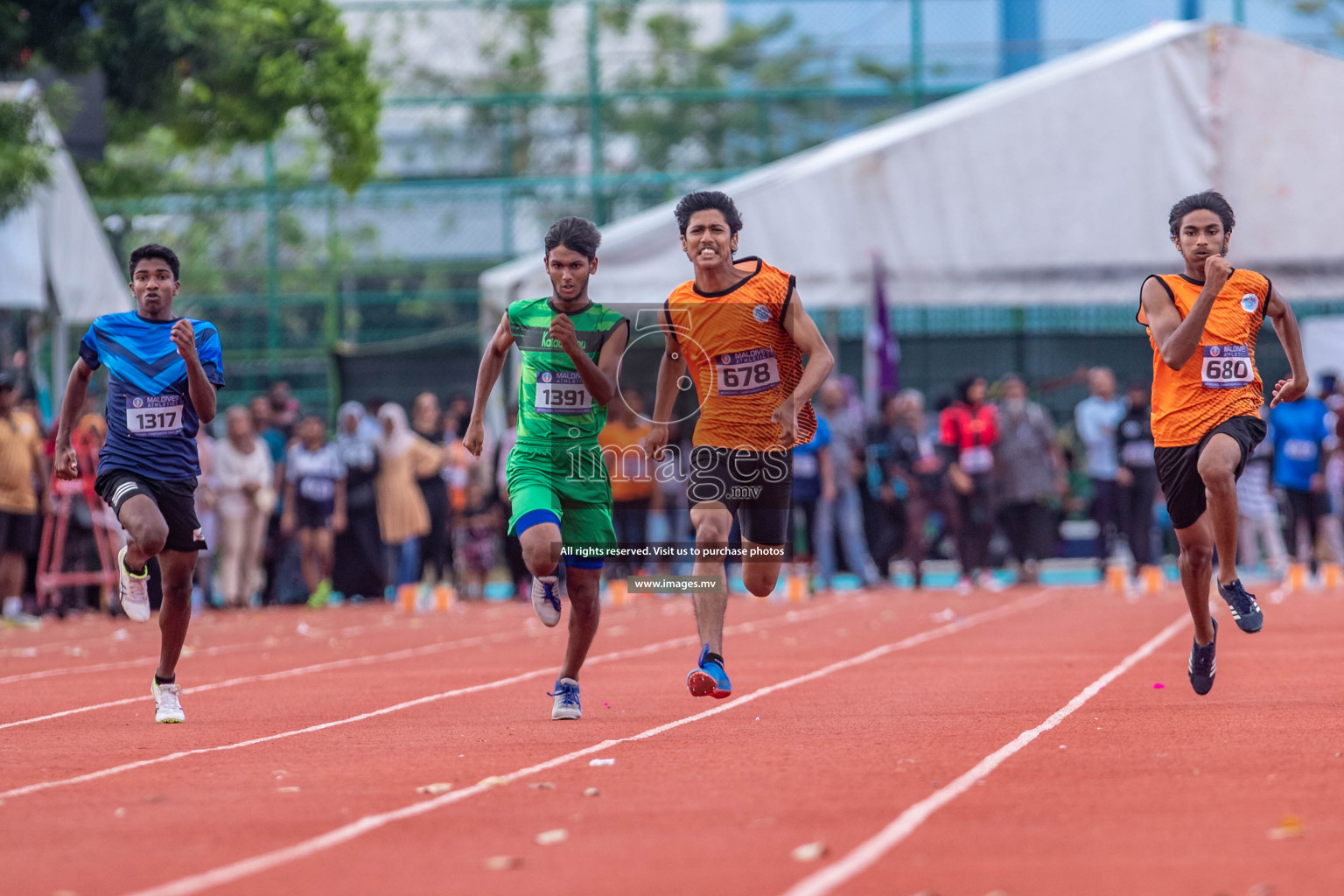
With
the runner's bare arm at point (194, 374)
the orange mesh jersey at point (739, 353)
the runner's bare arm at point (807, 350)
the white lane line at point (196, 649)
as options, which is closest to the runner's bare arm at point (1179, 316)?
the runner's bare arm at point (807, 350)

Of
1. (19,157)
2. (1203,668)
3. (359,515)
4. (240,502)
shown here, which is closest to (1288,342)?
(1203,668)

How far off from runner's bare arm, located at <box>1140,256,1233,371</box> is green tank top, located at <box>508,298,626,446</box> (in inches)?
92.0

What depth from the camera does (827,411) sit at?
19359 millimetres

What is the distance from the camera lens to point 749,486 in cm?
845

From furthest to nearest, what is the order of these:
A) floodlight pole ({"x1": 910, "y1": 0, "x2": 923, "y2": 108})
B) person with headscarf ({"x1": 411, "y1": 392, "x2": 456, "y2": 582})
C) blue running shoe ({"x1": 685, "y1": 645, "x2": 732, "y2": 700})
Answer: floodlight pole ({"x1": 910, "y1": 0, "x2": 923, "y2": 108}) < person with headscarf ({"x1": 411, "y1": 392, "x2": 456, "y2": 582}) < blue running shoe ({"x1": 685, "y1": 645, "x2": 732, "y2": 700})

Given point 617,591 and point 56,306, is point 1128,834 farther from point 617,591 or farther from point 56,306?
point 56,306

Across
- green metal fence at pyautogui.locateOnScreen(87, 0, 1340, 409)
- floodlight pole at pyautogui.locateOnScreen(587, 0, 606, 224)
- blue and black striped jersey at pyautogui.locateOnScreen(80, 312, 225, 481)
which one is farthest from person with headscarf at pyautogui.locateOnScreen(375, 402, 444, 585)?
blue and black striped jersey at pyautogui.locateOnScreen(80, 312, 225, 481)

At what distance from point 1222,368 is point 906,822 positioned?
3.74 meters

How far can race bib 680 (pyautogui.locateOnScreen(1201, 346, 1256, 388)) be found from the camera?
838cm

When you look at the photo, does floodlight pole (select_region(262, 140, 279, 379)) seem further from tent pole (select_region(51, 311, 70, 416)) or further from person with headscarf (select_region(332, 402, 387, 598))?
tent pole (select_region(51, 311, 70, 416))

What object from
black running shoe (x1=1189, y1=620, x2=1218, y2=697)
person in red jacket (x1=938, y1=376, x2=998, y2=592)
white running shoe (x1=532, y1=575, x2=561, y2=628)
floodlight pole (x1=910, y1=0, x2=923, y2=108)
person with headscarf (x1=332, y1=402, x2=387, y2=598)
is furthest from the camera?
floodlight pole (x1=910, y1=0, x2=923, y2=108)

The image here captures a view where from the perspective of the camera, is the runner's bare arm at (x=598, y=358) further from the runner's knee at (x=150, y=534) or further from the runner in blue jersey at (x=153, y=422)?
the runner's knee at (x=150, y=534)

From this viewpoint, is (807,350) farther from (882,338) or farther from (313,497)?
(313,497)

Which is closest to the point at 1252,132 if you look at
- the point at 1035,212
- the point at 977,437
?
the point at 1035,212
